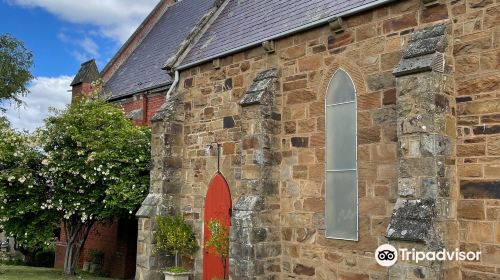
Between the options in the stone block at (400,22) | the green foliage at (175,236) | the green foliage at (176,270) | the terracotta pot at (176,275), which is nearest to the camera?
the stone block at (400,22)

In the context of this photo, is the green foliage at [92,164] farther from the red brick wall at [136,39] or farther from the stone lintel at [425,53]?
the stone lintel at [425,53]

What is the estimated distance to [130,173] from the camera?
564 inches

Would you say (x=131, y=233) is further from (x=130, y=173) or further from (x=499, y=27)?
(x=499, y=27)

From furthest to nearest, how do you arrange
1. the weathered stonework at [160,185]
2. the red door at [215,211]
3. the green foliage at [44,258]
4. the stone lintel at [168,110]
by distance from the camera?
the green foliage at [44,258] → the stone lintel at [168,110] → the weathered stonework at [160,185] → the red door at [215,211]

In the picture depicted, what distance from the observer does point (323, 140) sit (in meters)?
9.25

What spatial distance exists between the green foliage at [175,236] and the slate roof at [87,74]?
39.1 ft

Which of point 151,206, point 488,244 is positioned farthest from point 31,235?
point 488,244

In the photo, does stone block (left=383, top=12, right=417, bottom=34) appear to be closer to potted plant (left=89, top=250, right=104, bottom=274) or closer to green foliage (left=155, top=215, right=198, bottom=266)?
green foliage (left=155, top=215, right=198, bottom=266)

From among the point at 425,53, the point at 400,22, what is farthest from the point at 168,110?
the point at 425,53

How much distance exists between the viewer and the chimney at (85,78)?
854 inches

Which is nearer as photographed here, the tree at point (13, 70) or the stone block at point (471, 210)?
the stone block at point (471, 210)

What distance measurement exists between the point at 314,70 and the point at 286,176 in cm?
226

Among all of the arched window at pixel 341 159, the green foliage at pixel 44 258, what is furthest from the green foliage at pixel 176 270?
the green foliage at pixel 44 258

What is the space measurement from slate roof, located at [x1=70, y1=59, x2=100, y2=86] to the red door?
12462 mm
